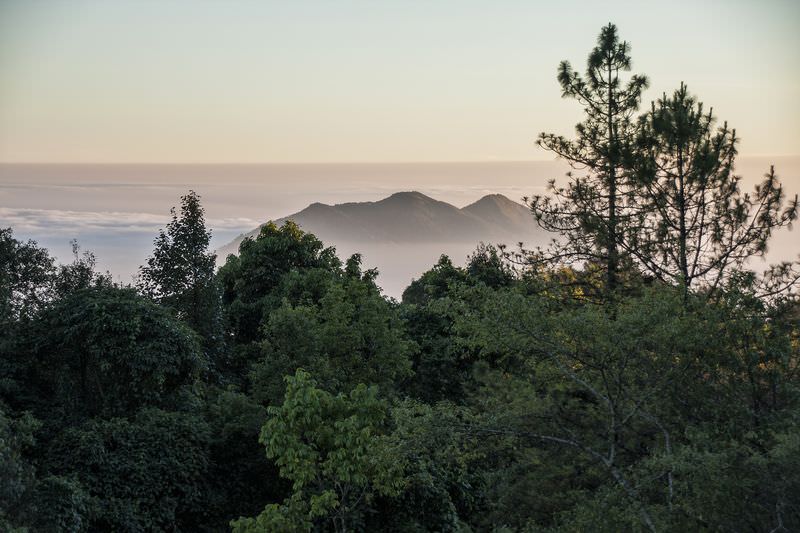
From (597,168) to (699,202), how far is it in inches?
134

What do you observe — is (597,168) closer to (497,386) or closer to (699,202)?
(699,202)

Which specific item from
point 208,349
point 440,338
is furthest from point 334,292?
point 440,338

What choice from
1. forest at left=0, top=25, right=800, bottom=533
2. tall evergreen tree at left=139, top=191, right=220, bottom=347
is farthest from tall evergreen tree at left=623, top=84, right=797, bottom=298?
tall evergreen tree at left=139, top=191, right=220, bottom=347

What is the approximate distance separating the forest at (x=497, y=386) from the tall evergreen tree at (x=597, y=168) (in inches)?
2.4

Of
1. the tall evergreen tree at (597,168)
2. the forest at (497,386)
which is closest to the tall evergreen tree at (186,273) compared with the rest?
the forest at (497,386)

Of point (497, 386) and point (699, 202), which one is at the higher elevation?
point (699, 202)

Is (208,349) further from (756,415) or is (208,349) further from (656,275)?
(756,415)

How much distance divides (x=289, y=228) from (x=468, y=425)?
2685 cm

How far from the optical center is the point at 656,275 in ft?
59.6

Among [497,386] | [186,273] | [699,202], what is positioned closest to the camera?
[497,386]

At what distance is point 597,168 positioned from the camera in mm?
20500

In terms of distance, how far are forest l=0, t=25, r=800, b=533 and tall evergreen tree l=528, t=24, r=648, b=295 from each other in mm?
61

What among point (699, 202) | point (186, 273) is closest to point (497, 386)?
point (699, 202)

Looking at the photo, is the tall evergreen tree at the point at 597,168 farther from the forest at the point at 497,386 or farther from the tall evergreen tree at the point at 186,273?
the tall evergreen tree at the point at 186,273
